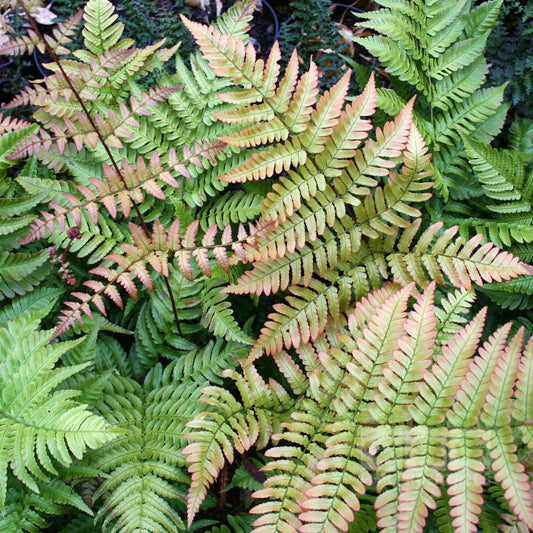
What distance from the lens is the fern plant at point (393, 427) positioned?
70.9 inches

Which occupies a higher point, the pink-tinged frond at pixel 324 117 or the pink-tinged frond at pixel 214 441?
the pink-tinged frond at pixel 324 117

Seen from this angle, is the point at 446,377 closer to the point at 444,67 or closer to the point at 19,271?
the point at 444,67

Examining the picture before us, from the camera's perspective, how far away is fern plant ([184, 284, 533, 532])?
1801 mm

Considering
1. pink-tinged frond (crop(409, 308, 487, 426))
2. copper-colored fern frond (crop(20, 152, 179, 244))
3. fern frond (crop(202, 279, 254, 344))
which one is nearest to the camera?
pink-tinged frond (crop(409, 308, 487, 426))

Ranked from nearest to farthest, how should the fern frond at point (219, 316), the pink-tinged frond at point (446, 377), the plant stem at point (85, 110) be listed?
1. the pink-tinged frond at point (446, 377)
2. the plant stem at point (85, 110)
3. the fern frond at point (219, 316)

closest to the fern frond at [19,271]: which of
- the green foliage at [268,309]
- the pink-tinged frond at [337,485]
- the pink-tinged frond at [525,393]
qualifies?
the green foliage at [268,309]

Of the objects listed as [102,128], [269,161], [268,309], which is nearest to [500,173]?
[269,161]

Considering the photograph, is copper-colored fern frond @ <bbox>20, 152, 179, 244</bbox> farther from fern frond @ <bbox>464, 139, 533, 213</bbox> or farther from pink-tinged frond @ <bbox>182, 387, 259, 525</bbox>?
fern frond @ <bbox>464, 139, 533, 213</bbox>

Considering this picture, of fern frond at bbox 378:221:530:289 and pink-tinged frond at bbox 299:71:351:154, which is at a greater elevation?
pink-tinged frond at bbox 299:71:351:154

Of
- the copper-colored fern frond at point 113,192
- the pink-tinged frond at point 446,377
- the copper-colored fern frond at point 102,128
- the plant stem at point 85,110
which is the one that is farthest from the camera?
the copper-colored fern frond at point 102,128

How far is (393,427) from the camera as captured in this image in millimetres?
2006

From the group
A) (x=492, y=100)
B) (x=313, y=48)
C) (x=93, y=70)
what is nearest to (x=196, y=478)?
(x=93, y=70)

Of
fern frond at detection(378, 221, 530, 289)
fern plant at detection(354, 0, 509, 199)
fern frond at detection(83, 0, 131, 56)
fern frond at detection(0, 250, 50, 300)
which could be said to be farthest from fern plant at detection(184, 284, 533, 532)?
fern frond at detection(83, 0, 131, 56)

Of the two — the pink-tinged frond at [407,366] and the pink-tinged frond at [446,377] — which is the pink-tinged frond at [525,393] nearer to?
the pink-tinged frond at [446,377]
